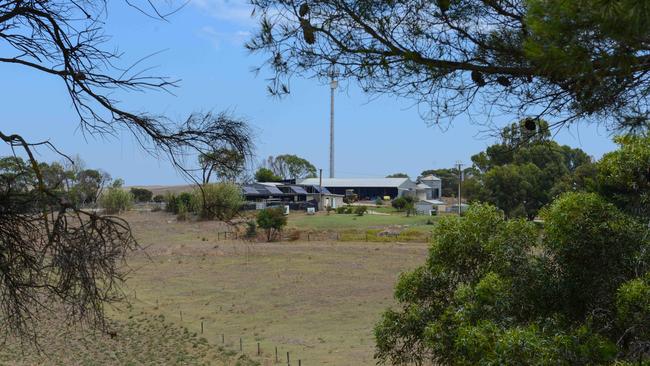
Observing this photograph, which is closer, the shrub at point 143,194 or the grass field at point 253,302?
the grass field at point 253,302

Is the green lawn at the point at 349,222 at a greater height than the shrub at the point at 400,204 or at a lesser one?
lesser

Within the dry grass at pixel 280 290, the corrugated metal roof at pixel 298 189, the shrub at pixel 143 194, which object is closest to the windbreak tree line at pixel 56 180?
the dry grass at pixel 280 290

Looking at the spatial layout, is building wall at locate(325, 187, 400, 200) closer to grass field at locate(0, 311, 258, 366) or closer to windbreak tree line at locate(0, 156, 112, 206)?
grass field at locate(0, 311, 258, 366)

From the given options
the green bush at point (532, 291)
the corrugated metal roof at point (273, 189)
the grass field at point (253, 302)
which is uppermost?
the corrugated metal roof at point (273, 189)

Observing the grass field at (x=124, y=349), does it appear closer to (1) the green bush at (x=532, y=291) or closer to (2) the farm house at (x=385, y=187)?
(1) the green bush at (x=532, y=291)

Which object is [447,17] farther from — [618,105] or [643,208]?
[643,208]

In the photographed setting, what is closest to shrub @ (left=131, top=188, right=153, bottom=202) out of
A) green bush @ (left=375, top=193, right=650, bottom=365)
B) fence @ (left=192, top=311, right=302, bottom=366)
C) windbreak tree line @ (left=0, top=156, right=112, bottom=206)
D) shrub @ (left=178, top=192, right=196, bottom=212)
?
shrub @ (left=178, top=192, right=196, bottom=212)

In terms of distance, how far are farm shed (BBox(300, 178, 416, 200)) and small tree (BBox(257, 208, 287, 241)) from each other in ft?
123

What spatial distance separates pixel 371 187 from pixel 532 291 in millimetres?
67482

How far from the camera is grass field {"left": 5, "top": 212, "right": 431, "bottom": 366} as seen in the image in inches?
478

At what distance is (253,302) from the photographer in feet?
58.9

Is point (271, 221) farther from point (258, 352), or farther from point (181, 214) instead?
point (258, 352)

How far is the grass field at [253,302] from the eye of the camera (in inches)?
478

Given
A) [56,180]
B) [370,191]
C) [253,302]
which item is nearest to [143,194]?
[370,191]
